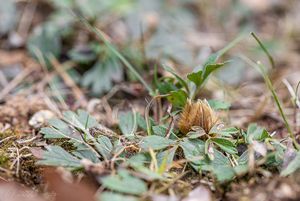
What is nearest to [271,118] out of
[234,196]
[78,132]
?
[234,196]

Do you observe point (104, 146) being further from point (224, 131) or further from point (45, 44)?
point (45, 44)

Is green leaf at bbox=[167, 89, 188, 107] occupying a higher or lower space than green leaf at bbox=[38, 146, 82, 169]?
higher

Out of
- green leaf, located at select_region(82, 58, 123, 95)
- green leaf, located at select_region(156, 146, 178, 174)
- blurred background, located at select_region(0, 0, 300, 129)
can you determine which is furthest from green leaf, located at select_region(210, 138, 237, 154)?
green leaf, located at select_region(82, 58, 123, 95)

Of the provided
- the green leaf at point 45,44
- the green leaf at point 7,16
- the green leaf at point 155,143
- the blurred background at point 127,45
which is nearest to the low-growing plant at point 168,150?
the green leaf at point 155,143

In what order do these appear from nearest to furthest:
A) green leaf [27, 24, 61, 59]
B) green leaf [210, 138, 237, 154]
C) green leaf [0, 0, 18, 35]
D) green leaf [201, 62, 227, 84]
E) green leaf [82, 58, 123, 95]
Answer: green leaf [210, 138, 237, 154]
green leaf [201, 62, 227, 84]
green leaf [82, 58, 123, 95]
green leaf [27, 24, 61, 59]
green leaf [0, 0, 18, 35]

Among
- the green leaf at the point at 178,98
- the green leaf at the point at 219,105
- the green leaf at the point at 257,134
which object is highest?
the green leaf at the point at 178,98

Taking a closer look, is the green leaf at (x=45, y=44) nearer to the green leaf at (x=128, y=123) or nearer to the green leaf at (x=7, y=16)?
the green leaf at (x=7, y=16)

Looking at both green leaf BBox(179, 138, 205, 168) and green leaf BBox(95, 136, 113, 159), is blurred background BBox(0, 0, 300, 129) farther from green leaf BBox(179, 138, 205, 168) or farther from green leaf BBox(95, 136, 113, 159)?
green leaf BBox(95, 136, 113, 159)
